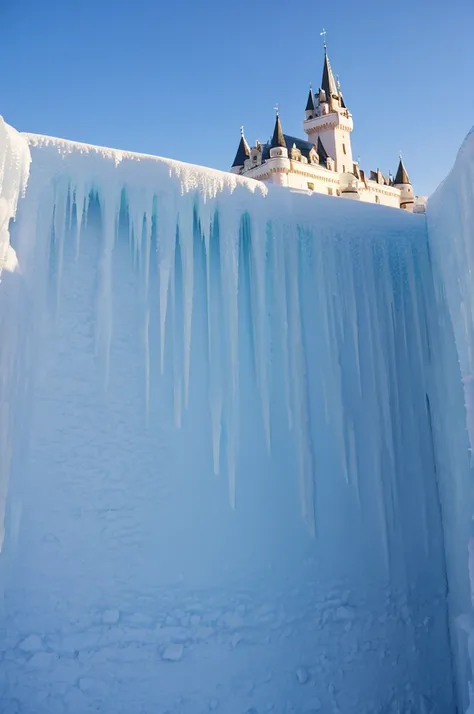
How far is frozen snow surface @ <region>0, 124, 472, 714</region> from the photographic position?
12.1ft

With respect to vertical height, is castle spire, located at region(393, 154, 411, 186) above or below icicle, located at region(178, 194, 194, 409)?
above

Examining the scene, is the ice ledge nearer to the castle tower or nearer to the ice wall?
the ice wall

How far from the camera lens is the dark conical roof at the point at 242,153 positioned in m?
24.8

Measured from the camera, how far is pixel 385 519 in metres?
4.72

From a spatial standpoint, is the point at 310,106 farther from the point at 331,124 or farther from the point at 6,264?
the point at 6,264

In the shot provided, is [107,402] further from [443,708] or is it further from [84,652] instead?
[443,708]

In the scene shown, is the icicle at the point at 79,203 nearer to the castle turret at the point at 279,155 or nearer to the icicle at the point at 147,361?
the icicle at the point at 147,361

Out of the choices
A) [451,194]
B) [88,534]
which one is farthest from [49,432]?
[451,194]

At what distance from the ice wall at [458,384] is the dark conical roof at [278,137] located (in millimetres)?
19115

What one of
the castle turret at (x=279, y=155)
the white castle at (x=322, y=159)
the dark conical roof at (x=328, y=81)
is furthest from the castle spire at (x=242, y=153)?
the dark conical roof at (x=328, y=81)

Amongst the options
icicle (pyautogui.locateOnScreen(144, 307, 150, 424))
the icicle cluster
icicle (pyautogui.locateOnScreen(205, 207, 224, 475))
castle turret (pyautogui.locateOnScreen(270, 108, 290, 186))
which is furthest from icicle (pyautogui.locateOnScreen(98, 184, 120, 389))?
castle turret (pyautogui.locateOnScreen(270, 108, 290, 186))

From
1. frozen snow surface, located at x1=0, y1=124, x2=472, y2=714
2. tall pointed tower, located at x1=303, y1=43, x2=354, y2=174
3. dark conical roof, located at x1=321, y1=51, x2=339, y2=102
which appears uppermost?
dark conical roof, located at x1=321, y1=51, x2=339, y2=102

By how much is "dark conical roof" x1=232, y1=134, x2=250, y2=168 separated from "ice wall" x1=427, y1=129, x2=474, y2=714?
21089 mm

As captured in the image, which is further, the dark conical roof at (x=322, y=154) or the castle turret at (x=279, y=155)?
the dark conical roof at (x=322, y=154)
